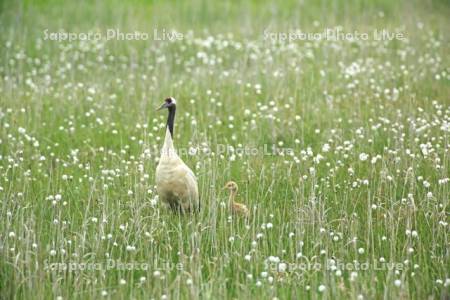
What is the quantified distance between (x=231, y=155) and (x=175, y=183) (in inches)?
94.9

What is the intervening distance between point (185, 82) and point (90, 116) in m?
2.47

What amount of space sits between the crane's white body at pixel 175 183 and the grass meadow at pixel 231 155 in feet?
0.67

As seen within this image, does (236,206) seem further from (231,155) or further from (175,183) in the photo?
(231,155)

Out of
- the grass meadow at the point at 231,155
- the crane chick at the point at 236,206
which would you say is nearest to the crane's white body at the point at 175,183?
the grass meadow at the point at 231,155

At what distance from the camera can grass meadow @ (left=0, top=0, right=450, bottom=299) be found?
784 centimetres

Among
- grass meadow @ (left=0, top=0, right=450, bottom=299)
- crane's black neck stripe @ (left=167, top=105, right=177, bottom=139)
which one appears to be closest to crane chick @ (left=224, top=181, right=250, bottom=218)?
grass meadow @ (left=0, top=0, right=450, bottom=299)

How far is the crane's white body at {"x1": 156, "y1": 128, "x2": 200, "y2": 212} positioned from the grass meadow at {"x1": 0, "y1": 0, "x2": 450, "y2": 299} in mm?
203

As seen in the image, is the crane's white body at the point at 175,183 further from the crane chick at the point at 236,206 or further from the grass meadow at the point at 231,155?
the crane chick at the point at 236,206

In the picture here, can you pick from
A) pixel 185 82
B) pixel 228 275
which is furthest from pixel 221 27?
pixel 228 275

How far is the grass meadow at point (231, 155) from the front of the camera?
7836 millimetres

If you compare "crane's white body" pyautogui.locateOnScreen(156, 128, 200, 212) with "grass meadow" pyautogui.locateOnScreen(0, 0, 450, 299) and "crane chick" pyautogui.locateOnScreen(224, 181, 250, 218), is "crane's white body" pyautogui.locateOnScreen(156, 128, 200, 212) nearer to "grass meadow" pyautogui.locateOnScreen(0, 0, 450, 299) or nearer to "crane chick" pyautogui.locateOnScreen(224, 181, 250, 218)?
"grass meadow" pyautogui.locateOnScreen(0, 0, 450, 299)

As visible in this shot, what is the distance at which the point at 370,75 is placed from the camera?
14805 mm

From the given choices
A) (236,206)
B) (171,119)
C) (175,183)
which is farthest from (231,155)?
(175,183)

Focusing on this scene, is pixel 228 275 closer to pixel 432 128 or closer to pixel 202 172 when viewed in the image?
pixel 202 172
